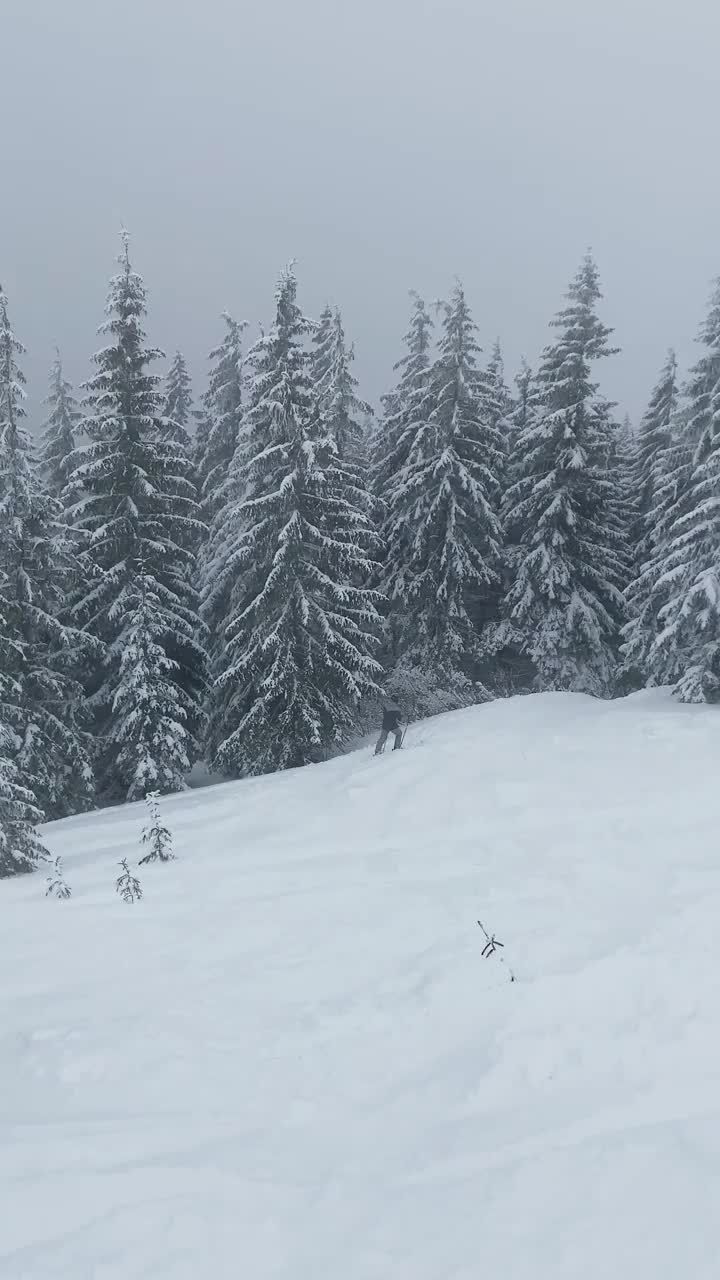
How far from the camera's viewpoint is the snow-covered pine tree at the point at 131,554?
18.2 metres

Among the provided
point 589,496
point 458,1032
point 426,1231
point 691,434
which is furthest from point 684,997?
point 589,496

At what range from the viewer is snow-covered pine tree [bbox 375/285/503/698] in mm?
22812

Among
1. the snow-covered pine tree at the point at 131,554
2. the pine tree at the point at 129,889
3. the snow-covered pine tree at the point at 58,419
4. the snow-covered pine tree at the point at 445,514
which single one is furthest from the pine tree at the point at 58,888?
the snow-covered pine tree at the point at 58,419

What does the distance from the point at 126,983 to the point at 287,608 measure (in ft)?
39.6

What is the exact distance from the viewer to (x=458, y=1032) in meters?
6.11

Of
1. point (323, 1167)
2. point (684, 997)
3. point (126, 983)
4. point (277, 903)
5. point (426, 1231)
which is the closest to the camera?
point (426, 1231)

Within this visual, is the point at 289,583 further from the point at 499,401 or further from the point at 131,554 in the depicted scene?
the point at 499,401

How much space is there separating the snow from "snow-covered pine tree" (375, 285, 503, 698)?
1250cm

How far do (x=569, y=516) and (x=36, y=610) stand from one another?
15.2m

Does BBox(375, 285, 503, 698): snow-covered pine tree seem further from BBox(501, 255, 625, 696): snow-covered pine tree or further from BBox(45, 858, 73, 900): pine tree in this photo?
BBox(45, 858, 73, 900): pine tree

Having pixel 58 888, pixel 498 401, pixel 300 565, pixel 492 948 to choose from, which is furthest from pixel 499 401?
pixel 492 948

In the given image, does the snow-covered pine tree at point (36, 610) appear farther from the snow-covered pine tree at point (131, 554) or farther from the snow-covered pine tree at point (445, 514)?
the snow-covered pine tree at point (445, 514)

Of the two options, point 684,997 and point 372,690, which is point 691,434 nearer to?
point 372,690

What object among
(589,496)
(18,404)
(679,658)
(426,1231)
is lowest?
(426,1231)
